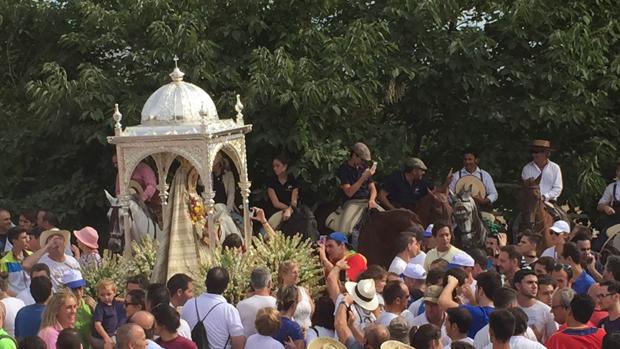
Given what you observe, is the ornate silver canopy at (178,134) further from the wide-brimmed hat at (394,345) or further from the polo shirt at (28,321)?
the wide-brimmed hat at (394,345)

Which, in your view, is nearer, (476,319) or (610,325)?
(476,319)

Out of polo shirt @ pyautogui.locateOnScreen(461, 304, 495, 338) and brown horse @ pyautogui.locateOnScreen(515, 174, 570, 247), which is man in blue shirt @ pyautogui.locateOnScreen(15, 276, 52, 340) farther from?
brown horse @ pyautogui.locateOnScreen(515, 174, 570, 247)

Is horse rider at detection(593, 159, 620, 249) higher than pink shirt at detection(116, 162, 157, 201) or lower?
lower

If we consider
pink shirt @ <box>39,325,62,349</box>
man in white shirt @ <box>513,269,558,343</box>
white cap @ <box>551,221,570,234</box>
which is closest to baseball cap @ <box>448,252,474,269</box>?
man in white shirt @ <box>513,269,558,343</box>

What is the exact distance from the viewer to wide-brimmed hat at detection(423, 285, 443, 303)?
1333 centimetres

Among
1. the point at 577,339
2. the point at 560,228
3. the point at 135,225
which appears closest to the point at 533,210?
the point at 560,228

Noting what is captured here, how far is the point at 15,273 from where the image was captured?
1658cm

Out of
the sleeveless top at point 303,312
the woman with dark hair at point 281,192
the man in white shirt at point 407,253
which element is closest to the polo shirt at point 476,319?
the sleeveless top at point 303,312

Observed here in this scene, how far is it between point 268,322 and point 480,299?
1.91m

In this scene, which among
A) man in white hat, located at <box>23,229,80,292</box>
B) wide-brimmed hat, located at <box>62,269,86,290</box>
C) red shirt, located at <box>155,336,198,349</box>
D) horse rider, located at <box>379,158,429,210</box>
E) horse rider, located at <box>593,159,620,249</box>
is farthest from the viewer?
horse rider, located at <box>593,159,620,249</box>

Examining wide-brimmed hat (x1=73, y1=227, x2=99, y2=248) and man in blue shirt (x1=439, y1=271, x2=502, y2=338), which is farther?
wide-brimmed hat (x1=73, y1=227, x2=99, y2=248)

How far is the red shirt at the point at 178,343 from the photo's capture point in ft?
40.2

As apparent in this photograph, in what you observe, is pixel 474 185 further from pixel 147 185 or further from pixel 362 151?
pixel 147 185

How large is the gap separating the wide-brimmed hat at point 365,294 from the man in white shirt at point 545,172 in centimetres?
913
